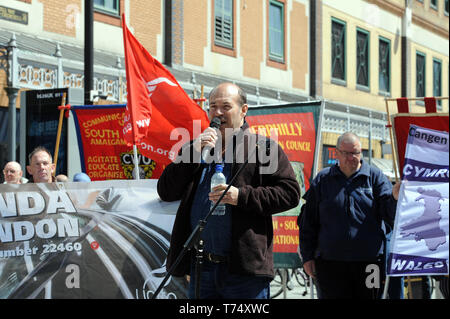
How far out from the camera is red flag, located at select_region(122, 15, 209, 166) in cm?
679

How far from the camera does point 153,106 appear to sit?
6980 mm

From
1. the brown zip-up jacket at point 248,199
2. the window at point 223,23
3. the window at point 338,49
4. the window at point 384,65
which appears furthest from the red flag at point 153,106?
the window at point 384,65

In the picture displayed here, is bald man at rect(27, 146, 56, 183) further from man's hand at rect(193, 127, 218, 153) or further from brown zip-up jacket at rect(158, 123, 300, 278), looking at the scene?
man's hand at rect(193, 127, 218, 153)

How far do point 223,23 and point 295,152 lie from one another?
414 inches

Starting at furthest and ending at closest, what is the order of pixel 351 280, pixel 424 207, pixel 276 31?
1. pixel 276 31
2. pixel 351 280
3. pixel 424 207

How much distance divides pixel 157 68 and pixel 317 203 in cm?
227

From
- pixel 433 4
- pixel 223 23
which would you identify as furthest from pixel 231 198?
pixel 433 4

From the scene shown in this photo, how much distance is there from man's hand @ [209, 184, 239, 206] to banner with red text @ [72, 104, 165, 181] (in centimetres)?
410

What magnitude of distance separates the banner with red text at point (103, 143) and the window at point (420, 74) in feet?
78.6

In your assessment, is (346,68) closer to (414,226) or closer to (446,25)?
(446,25)

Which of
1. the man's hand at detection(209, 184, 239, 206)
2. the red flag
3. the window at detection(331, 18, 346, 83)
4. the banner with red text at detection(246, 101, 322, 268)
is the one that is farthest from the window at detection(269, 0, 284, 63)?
the man's hand at detection(209, 184, 239, 206)

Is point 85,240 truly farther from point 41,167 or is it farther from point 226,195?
point 226,195

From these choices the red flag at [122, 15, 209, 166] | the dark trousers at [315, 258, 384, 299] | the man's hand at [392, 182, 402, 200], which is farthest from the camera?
the red flag at [122, 15, 209, 166]

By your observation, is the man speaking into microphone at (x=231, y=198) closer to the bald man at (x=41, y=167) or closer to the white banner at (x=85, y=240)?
the white banner at (x=85, y=240)
